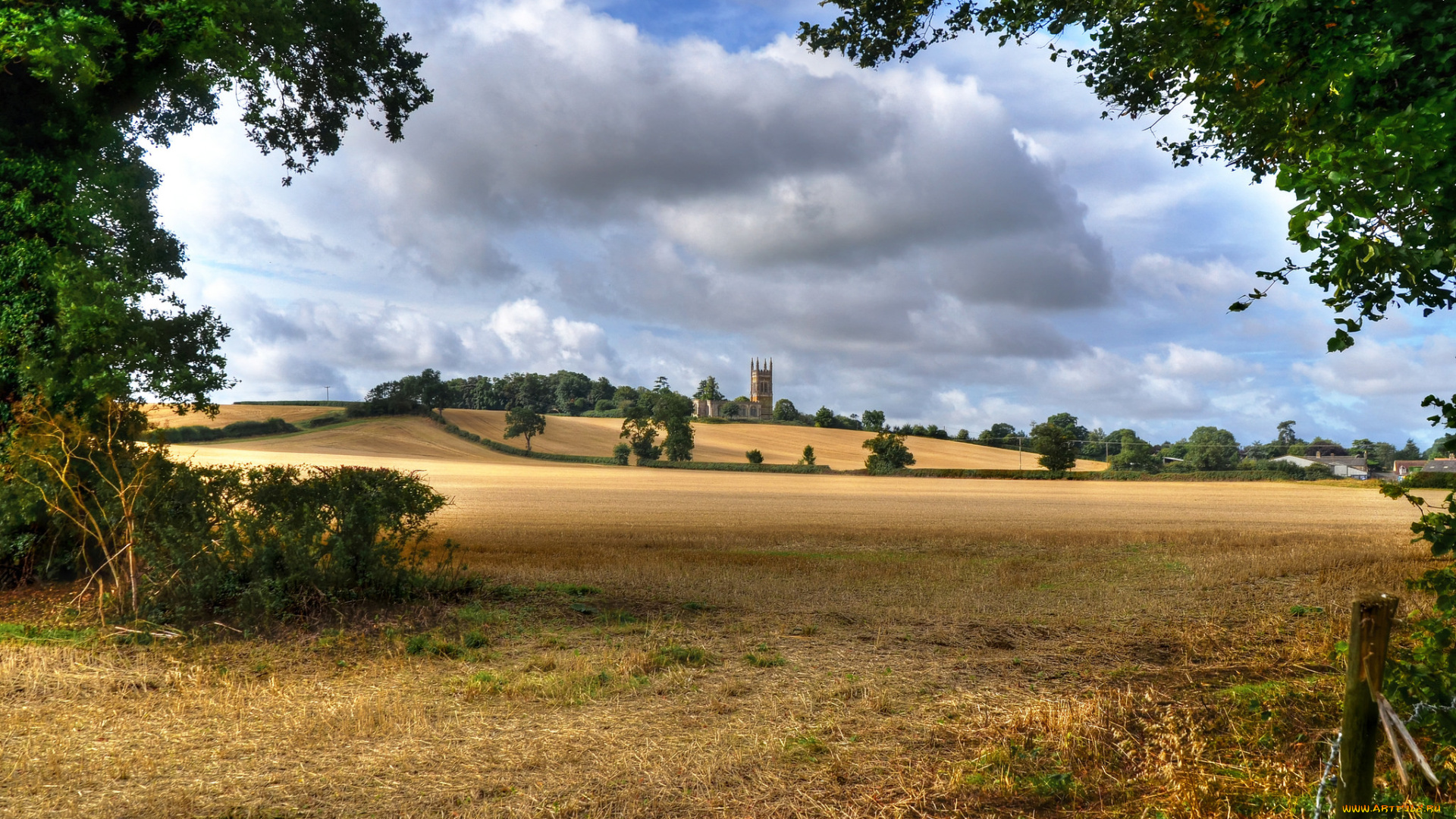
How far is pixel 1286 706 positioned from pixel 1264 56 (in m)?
4.96

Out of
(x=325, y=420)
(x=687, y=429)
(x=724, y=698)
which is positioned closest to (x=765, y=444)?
(x=687, y=429)

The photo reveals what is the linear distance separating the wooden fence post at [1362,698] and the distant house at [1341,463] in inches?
Answer: 3725

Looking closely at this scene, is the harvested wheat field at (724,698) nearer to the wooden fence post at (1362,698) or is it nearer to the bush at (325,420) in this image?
the wooden fence post at (1362,698)

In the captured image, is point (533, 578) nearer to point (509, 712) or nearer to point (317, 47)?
point (509, 712)

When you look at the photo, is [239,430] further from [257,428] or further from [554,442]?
[554,442]

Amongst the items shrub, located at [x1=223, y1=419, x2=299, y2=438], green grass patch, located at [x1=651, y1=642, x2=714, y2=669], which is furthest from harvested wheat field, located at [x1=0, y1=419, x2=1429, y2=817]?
shrub, located at [x1=223, y1=419, x2=299, y2=438]

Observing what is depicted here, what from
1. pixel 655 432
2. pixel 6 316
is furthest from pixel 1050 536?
pixel 655 432

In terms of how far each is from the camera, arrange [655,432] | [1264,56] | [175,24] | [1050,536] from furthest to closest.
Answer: [655,432]
[1050,536]
[175,24]
[1264,56]

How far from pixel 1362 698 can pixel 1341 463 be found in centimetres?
12255

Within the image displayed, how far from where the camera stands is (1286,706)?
21.6ft

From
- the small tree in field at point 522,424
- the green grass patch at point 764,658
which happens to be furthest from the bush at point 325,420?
the green grass patch at point 764,658

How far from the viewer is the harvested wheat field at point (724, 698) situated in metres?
5.67

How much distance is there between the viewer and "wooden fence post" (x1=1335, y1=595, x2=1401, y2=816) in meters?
4.05

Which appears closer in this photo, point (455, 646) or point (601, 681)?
point (601, 681)
